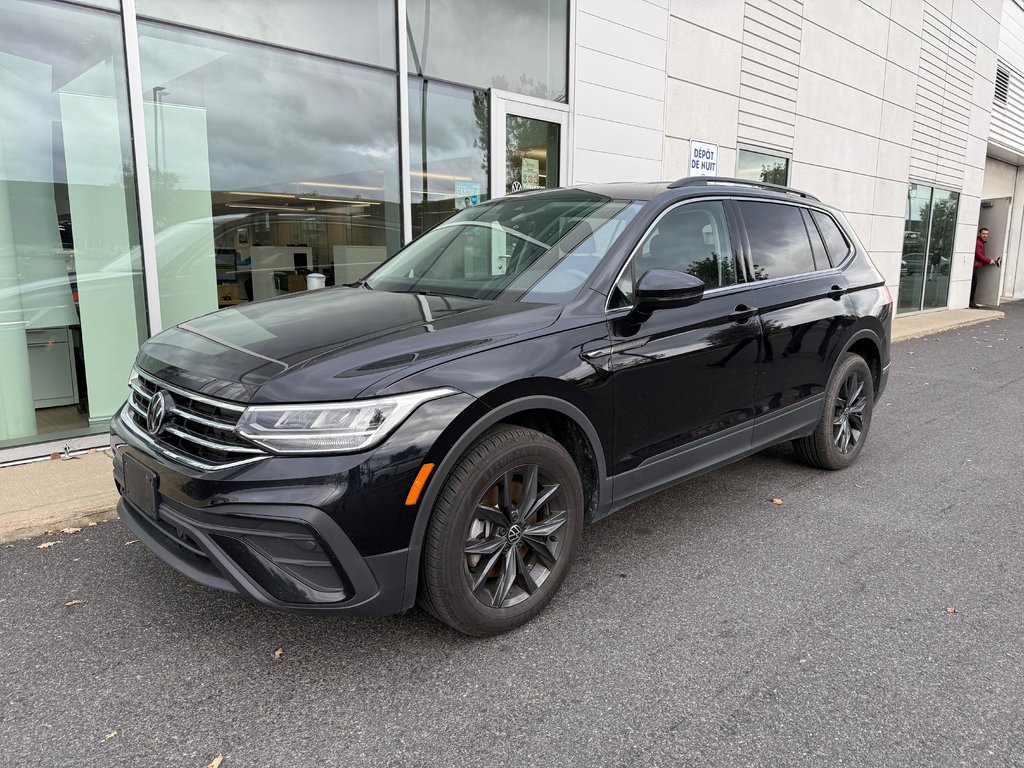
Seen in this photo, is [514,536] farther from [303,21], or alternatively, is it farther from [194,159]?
[303,21]

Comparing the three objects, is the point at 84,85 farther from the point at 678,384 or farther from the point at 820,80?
the point at 820,80

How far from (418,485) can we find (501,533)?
1.61 ft

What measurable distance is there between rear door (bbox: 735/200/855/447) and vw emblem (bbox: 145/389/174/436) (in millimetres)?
2913

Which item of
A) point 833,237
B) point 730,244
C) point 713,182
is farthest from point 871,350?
point 713,182

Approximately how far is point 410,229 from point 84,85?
3079mm

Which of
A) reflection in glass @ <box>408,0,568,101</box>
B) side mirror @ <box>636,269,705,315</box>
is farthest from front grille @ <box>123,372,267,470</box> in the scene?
reflection in glass @ <box>408,0,568,101</box>

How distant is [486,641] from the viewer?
2.81m

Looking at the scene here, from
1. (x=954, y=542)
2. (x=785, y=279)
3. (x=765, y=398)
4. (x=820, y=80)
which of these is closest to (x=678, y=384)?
(x=765, y=398)

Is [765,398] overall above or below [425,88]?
below

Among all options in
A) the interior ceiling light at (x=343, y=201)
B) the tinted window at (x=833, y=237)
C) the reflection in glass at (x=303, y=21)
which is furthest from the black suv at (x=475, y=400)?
the reflection in glass at (x=303, y=21)

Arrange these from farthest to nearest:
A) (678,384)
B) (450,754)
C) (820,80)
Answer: (820,80)
(678,384)
(450,754)

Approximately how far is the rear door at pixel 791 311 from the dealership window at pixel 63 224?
4656 millimetres

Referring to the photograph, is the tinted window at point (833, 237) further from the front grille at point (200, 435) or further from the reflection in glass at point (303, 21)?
the reflection in glass at point (303, 21)

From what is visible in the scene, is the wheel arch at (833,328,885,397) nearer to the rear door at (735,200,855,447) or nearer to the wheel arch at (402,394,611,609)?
the rear door at (735,200,855,447)
